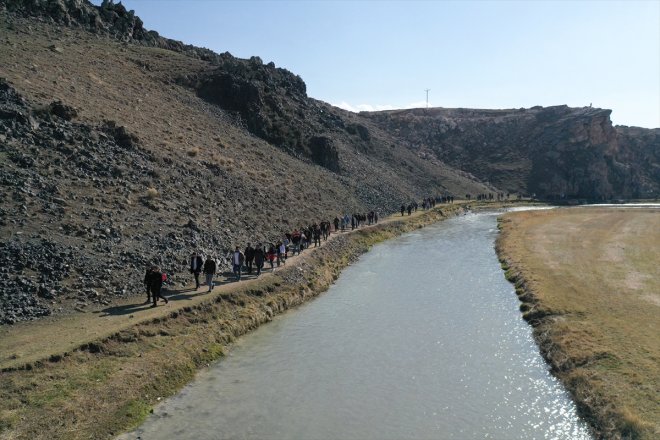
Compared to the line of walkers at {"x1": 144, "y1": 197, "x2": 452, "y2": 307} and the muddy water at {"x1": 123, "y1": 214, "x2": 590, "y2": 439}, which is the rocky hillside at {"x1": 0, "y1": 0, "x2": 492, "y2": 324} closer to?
the line of walkers at {"x1": 144, "y1": 197, "x2": 452, "y2": 307}

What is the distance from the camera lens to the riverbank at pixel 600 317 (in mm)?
17969

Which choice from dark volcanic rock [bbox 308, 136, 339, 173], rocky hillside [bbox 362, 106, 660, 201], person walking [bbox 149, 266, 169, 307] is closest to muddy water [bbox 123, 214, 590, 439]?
person walking [bbox 149, 266, 169, 307]

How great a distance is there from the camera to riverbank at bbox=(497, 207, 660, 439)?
18.0 m

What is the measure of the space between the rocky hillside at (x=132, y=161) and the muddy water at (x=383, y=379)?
8.88m

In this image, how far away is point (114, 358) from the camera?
20.1 m

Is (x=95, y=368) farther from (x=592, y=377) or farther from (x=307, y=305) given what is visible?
(x=592, y=377)

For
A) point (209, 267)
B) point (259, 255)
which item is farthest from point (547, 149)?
point (209, 267)

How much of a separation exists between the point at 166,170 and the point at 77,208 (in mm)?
12676

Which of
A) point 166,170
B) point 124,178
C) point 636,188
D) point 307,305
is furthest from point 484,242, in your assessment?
point 636,188

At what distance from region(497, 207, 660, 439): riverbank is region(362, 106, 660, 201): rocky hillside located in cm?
8623

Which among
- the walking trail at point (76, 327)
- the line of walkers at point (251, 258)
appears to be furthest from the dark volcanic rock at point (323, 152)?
the walking trail at point (76, 327)

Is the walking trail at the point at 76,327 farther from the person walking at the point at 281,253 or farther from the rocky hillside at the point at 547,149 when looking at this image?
the rocky hillside at the point at 547,149

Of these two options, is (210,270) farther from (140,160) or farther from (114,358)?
(140,160)

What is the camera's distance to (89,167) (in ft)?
117
